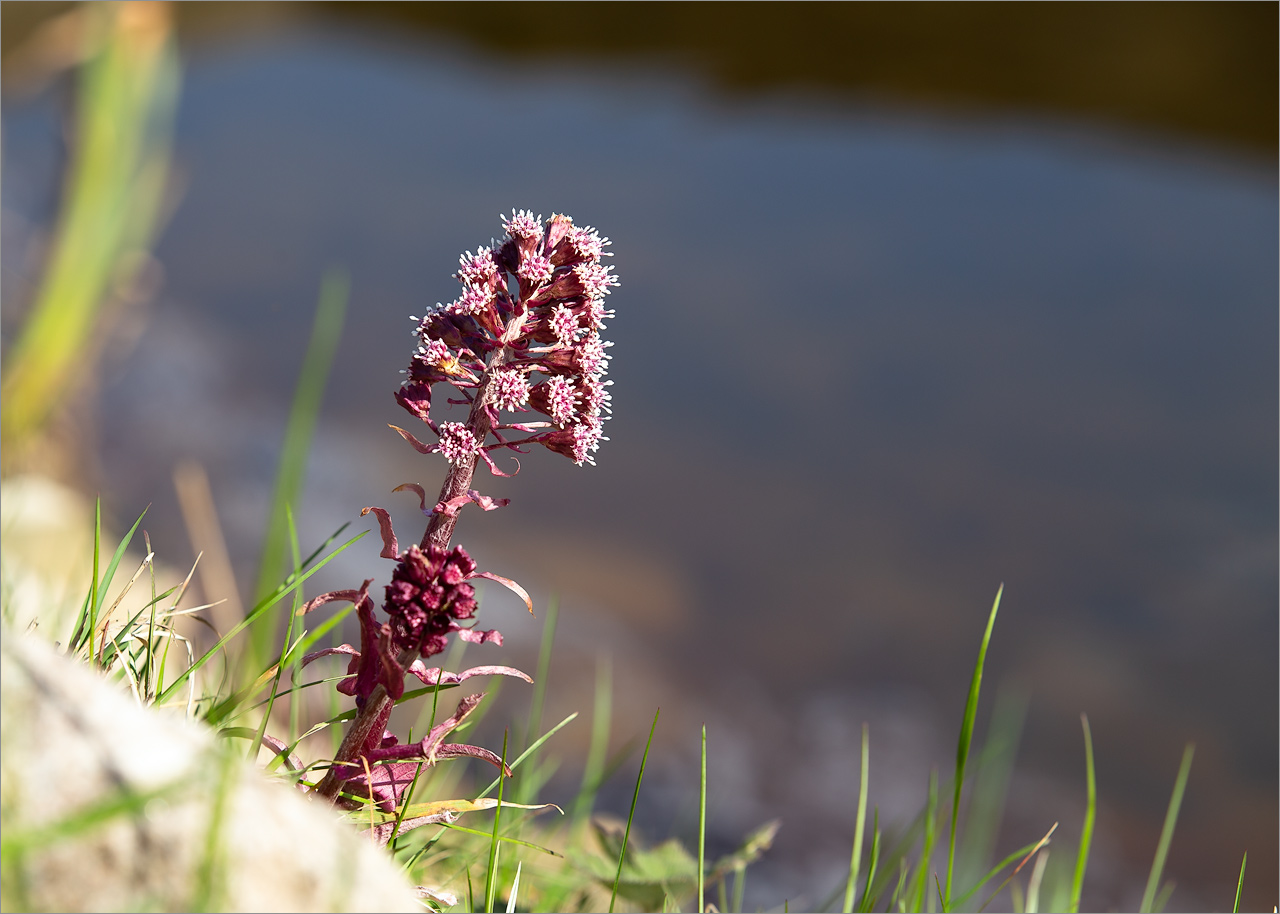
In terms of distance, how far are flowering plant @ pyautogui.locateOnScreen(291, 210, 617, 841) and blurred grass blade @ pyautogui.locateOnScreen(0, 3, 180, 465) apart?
12.6 ft

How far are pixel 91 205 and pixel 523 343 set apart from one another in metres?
4.20

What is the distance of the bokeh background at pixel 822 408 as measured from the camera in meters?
6.43

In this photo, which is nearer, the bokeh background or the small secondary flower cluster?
the small secondary flower cluster

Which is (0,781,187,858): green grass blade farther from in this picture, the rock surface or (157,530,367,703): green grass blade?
(157,530,367,703): green grass blade

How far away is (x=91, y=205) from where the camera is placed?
4914mm

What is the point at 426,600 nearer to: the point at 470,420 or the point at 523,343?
the point at 470,420

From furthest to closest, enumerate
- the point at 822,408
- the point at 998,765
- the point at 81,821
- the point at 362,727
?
the point at 822,408, the point at 998,765, the point at 362,727, the point at 81,821

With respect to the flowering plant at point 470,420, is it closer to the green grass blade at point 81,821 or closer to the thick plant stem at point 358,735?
the thick plant stem at point 358,735

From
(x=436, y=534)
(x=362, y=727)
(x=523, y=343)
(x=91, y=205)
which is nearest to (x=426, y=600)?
(x=436, y=534)

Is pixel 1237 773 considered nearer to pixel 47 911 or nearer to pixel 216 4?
pixel 47 911

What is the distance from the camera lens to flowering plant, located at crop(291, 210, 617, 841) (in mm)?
1513

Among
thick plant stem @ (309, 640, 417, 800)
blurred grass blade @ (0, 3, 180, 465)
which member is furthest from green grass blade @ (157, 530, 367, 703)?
blurred grass blade @ (0, 3, 180, 465)

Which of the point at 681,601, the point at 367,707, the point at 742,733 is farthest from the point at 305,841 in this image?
the point at 681,601

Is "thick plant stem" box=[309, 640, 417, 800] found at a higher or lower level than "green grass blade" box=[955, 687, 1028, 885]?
higher
